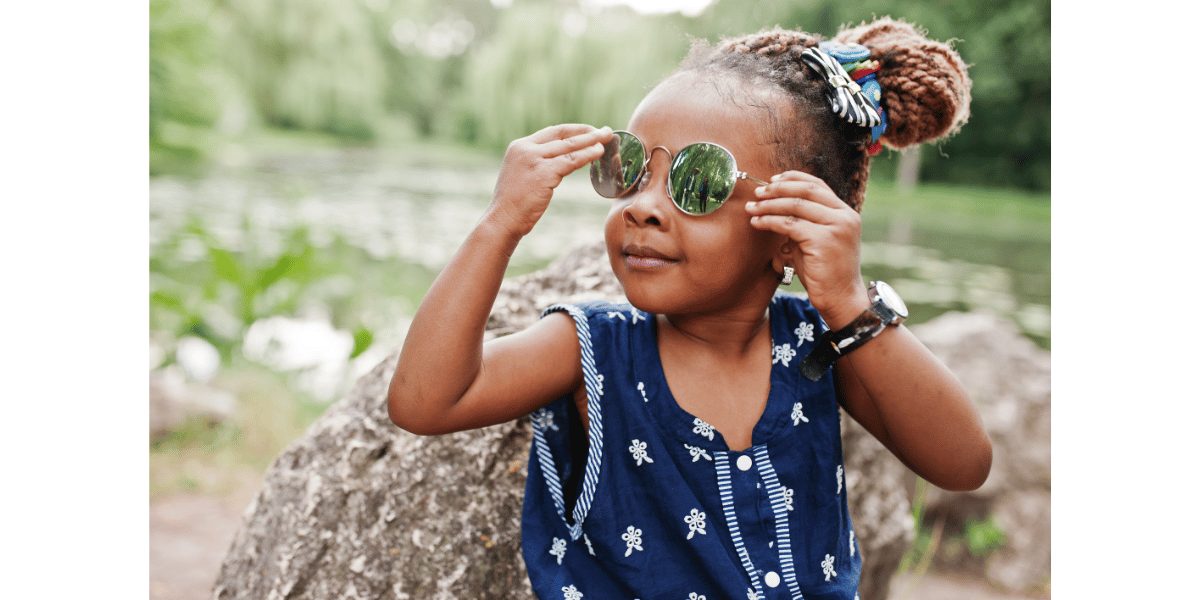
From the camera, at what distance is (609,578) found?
133 centimetres

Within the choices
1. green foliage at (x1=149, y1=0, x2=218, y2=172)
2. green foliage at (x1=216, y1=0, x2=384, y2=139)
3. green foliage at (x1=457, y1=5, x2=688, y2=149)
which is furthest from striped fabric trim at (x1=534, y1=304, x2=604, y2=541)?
green foliage at (x1=216, y1=0, x2=384, y2=139)

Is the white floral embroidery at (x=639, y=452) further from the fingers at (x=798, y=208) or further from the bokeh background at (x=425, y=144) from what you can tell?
the bokeh background at (x=425, y=144)

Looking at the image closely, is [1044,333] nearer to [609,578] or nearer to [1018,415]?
[1018,415]

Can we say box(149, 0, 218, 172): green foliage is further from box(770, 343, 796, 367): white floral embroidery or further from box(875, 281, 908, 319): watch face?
box(875, 281, 908, 319): watch face

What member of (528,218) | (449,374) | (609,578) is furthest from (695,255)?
(609,578)

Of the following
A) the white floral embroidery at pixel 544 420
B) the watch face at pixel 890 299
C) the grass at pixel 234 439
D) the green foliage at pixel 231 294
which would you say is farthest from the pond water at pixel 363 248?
the watch face at pixel 890 299

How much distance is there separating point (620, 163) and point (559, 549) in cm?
73

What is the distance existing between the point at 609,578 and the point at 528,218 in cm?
68

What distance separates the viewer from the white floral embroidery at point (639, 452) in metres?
1.31

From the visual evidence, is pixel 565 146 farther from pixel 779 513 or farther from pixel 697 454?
pixel 779 513

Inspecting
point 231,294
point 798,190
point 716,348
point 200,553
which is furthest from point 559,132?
point 231,294

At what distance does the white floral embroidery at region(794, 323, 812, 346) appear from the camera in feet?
4.77

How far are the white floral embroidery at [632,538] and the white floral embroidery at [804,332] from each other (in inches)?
19.4

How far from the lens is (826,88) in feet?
4.33
